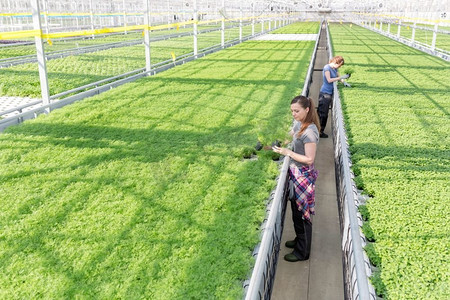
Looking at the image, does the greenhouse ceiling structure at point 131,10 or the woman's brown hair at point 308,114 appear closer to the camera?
the woman's brown hair at point 308,114

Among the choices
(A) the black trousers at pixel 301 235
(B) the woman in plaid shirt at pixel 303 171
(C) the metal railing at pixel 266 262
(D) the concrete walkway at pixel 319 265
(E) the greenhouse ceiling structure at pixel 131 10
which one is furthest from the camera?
(E) the greenhouse ceiling structure at pixel 131 10

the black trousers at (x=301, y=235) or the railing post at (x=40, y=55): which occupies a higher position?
the railing post at (x=40, y=55)

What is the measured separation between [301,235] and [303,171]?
755 mm

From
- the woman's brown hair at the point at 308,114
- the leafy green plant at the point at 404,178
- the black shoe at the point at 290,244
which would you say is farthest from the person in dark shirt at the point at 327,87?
the black shoe at the point at 290,244

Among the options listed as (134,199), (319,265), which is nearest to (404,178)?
(319,265)

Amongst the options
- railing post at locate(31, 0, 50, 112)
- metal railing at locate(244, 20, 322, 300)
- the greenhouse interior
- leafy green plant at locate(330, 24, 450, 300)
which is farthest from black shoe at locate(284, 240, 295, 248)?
railing post at locate(31, 0, 50, 112)

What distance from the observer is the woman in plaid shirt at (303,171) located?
177 inches

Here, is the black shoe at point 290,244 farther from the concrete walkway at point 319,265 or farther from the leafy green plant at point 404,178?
the leafy green plant at point 404,178

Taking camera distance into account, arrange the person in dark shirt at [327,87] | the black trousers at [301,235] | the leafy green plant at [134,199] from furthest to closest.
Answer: the person in dark shirt at [327,87]
the black trousers at [301,235]
the leafy green plant at [134,199]

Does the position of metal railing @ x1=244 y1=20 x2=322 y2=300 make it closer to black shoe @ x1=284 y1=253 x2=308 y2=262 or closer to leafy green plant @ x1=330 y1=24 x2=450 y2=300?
Answer: black shoe @ x1=284 y1=253 x2=308 y2=262

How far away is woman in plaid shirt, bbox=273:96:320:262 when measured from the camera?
4.48 m

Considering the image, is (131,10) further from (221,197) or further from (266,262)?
(266,262)

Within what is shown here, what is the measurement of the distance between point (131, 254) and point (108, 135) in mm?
4268

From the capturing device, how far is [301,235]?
4.67 meters
